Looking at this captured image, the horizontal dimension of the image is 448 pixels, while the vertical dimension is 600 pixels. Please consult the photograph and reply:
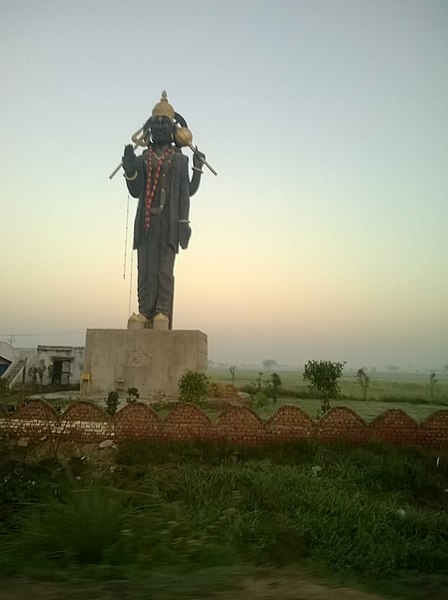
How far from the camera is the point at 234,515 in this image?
584cm

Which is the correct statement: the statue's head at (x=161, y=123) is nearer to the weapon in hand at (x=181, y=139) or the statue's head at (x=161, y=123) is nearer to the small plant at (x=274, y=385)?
the weapon in hand at (x=181, y=139)

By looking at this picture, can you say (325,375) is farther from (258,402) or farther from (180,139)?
(180,139)

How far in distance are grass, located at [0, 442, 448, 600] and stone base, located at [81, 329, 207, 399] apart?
23.5ft

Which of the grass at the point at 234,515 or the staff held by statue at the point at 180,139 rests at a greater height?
the staff held by statue at the point at 180,139

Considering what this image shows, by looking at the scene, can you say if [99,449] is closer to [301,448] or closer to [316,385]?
[301,448]

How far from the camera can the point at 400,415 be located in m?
9.93

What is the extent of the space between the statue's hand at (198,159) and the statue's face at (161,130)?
1.07 metres

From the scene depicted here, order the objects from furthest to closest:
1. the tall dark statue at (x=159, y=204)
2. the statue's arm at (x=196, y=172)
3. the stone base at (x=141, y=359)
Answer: the statue's arm at (x=196, y=172)
the tall dark statue at (x=159, y=204)
the stone base at (x=141, y=359)

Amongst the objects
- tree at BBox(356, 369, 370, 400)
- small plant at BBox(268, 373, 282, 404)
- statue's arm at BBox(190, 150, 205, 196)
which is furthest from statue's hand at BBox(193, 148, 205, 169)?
tree at BBox(356, 369, 370, 400)

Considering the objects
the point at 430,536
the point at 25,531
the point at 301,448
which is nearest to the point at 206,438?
the point at 301,448

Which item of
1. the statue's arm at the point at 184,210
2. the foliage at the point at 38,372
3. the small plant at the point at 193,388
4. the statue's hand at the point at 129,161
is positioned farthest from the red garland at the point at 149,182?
the foliage at the point at 38,372

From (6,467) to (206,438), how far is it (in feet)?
11.2

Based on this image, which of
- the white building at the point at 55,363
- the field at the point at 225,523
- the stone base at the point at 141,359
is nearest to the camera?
the field at the point at 225,523

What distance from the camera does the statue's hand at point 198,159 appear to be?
64.0ft
